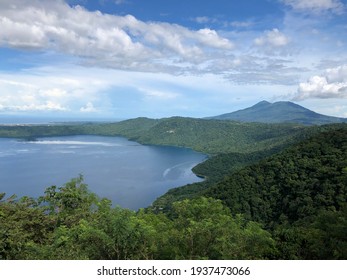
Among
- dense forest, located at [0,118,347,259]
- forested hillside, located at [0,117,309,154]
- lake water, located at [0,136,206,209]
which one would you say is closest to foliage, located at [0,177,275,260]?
dense forest, located at [0,118,347,259]

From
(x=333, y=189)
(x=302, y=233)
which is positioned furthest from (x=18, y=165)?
(x=302, y=233)

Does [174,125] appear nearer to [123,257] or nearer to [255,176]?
[255,176]

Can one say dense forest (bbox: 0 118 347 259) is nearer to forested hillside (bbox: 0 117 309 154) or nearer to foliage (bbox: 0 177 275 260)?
foliage (bbox: 0 177 275 260)

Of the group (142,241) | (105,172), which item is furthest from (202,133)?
(142,241)

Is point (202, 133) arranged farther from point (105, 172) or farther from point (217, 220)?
point (217, 220)

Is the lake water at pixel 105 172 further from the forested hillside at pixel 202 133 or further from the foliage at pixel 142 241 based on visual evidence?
the foliage at pixel 142 241
